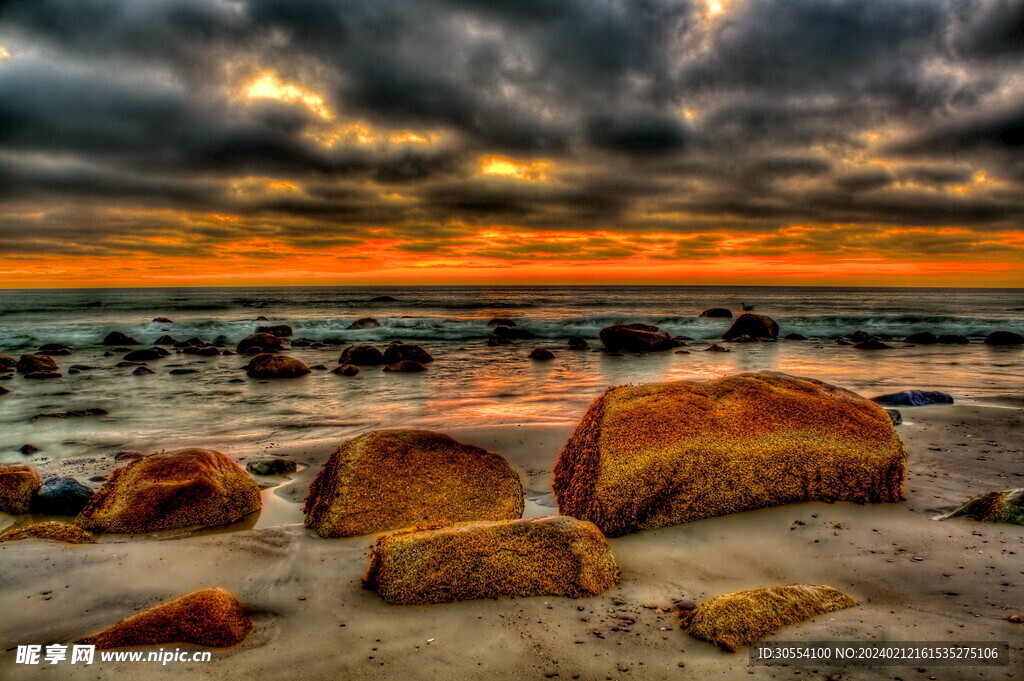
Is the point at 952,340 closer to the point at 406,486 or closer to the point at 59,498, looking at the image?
the point at 406,486

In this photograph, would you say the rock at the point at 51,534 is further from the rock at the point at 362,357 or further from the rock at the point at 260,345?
the rock at the point at 260,345

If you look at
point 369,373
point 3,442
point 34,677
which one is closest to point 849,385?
point 369,373

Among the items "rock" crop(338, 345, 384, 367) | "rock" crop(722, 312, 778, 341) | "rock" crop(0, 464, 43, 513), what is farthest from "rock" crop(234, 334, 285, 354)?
"rock" crop(722, 312, 778, 341)

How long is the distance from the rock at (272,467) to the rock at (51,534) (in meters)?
1.97

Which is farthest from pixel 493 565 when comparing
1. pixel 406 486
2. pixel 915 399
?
pixel 915 399

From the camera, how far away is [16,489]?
5.54 metres

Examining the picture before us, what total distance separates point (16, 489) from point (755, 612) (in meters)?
6.05

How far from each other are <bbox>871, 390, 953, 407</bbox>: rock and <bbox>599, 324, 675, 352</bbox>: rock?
1103cm

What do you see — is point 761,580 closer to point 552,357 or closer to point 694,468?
point 694,468

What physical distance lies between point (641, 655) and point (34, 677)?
2759 mm

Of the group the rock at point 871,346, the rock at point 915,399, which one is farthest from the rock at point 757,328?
the rock at point 915,399

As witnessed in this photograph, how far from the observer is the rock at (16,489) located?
5.47 meters

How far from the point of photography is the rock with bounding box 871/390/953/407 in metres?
9.09

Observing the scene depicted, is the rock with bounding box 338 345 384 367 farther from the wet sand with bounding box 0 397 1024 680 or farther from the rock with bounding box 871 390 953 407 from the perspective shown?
the rock with bounding box 871 390 953 407
